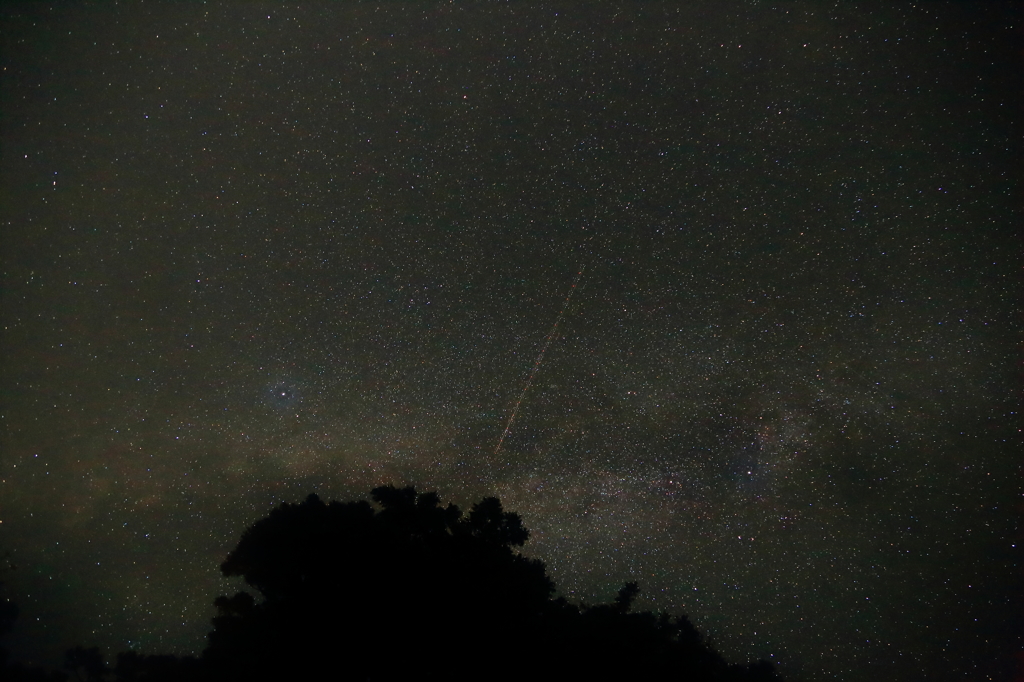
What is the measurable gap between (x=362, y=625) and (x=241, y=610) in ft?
6.00

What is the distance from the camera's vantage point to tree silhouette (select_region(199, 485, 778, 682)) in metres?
5.37

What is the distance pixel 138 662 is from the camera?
21.2ft

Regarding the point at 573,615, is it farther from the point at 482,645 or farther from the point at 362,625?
the point at 362,625

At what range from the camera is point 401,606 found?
5457 mm

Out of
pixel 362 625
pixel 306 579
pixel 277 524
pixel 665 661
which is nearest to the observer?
pixel 362 625

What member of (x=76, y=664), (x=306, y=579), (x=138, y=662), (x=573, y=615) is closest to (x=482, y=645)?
(x=573, y=615)

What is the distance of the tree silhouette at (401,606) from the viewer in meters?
5.37

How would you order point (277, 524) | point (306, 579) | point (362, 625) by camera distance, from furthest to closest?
point (277, 524)
point (306, 579)
point (362, 625)

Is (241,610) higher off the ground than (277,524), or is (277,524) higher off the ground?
(277,524)

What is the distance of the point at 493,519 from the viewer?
6.26m

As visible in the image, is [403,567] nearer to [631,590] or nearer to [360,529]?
[360,529]

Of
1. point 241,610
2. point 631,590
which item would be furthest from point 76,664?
point 631,590

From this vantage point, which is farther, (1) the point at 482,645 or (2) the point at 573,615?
(2) the point at 573,615

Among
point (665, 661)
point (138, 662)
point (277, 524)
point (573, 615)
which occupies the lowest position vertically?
point (665, 661)
